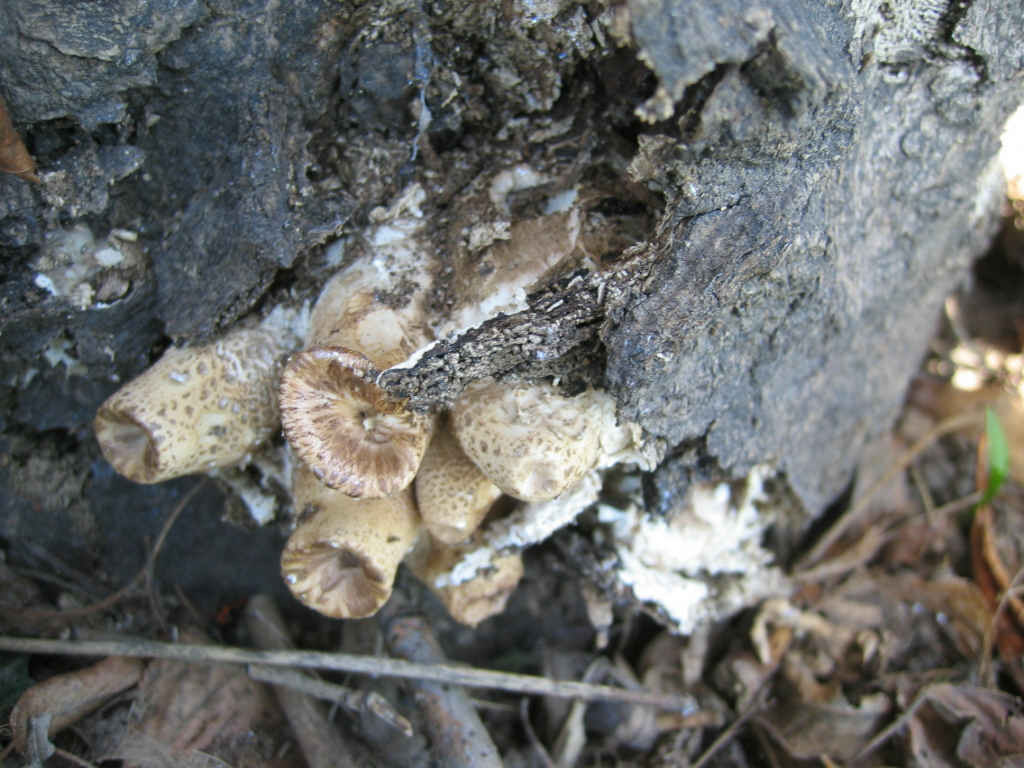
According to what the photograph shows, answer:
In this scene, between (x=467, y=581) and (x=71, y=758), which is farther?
(x=467, y=581)

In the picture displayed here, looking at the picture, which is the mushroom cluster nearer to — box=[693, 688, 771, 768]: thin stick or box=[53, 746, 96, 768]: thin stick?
box=[53, 746, 96, 768]: thin stick

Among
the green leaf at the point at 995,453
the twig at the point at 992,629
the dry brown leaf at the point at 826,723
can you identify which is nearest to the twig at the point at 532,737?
the dry brown leaf at the point at 826,723

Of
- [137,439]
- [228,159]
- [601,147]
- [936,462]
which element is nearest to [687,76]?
[601,147]

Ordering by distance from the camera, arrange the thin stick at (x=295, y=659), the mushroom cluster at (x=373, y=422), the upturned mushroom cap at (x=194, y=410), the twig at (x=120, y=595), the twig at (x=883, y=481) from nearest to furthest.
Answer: the mushroom cluster at (x=373, y=422) < the upturned mushroom cap at (x=194, y=410) < the thin stick at (x=295, y=659) < the twig at (x=120, y=595) < the twig at (x=883, y=481)

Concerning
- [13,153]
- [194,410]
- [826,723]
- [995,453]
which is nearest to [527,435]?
[194,410]

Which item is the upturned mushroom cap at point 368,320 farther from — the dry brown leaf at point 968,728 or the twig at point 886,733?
the dry brown leaf at point 968,728

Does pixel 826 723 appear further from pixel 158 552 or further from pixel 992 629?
pixel 158 552
